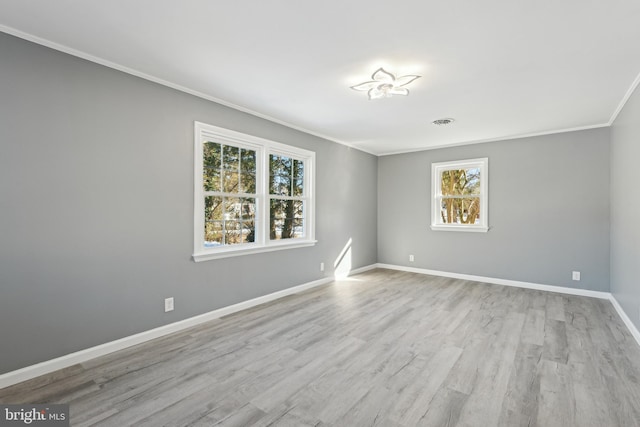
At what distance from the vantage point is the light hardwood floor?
6.15 feet

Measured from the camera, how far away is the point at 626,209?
11.1 feet

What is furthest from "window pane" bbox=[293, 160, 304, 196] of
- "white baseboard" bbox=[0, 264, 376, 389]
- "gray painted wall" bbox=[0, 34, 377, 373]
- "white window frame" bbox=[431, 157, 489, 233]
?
"white window frame" bbox=[431, 157, 489, 233]

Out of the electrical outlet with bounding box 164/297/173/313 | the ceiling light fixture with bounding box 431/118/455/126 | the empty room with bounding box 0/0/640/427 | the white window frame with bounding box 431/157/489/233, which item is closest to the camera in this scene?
the empty room with bounding box 0/0/640/427

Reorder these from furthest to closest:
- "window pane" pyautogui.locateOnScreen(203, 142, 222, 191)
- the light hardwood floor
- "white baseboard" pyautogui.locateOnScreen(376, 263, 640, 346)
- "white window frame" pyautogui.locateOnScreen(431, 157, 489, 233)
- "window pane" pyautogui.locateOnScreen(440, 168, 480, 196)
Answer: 1. "window pane" pyautogui.locateOnScreen(440, 168, 480, 196)
2. "white window frame" pyautogui.locateOnScreen(431, 157, 489, 233)
3. "window pane" pyautogui.locateOnScreen(203, 142, 222, 191)
4. "white baseboard" pyautogui.locateOnScreen(376, 263, 640, 346)
5. the light hardwood floor

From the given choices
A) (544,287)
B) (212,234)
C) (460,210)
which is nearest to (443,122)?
(460,210)

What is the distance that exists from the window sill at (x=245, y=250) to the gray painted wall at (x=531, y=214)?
8.48ft

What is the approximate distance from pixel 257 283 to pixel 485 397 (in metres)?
2.79

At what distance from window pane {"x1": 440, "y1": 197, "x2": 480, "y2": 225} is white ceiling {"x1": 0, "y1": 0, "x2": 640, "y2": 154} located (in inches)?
82.5

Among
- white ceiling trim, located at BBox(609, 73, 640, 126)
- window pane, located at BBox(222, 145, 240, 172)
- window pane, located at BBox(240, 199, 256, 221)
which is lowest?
window pane, located at BBox(240, 199, 256, 221)

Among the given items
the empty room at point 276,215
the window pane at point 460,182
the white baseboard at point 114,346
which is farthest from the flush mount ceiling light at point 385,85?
the window pane at point 460,182

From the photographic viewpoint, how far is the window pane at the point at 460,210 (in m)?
5.54

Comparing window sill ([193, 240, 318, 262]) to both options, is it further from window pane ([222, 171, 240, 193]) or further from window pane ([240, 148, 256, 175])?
window pane ([240, 148, 256, 175])

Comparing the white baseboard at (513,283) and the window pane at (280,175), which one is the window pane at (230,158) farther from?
the white baseboard at (513,283)

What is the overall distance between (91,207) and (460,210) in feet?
18.3
